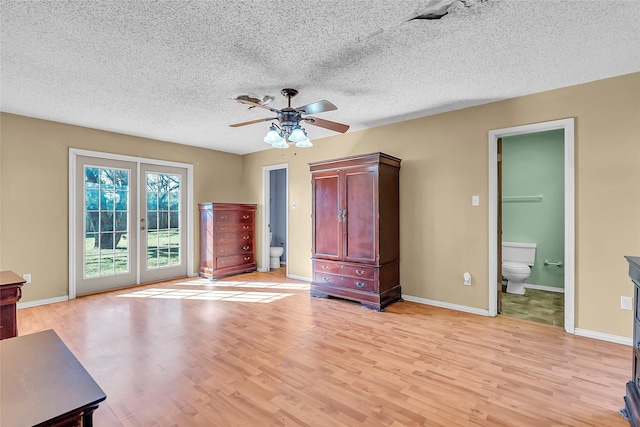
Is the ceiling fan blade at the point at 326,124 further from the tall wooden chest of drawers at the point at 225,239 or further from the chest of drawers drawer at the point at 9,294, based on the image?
the tall wooden chest of drawers at the point at 225,239

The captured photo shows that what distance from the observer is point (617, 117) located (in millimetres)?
2727

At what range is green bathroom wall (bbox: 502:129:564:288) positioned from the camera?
4352 millimetres

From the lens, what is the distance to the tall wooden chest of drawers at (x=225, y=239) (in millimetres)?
5319

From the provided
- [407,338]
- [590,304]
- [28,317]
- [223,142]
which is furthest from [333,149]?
[28,317]

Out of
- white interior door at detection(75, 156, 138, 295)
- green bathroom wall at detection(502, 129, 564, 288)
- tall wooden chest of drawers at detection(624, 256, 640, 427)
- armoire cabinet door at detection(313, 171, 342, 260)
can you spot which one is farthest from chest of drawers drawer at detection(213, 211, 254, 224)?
tall wooden chest of drawers at detection(624, 256, 640, 427)

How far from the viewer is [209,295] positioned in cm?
427

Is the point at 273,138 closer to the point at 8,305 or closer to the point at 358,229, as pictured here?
the point at 358,229

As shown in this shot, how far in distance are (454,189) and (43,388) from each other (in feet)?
12.4

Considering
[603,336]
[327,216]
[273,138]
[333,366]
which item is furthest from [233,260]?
[603,336]

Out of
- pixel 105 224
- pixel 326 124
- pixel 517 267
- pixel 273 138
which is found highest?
pixel 326 124

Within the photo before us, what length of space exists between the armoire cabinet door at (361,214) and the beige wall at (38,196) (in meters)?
3.67

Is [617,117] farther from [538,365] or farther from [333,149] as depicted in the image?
[333,149]

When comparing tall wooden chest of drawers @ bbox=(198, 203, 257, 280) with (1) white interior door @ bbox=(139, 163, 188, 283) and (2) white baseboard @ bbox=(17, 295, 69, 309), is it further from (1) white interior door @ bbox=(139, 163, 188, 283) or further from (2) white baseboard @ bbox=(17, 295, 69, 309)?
(2) white baseboard @ bbox=(17, 295, 69, 309)

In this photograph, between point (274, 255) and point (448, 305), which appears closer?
point (448, 305)
